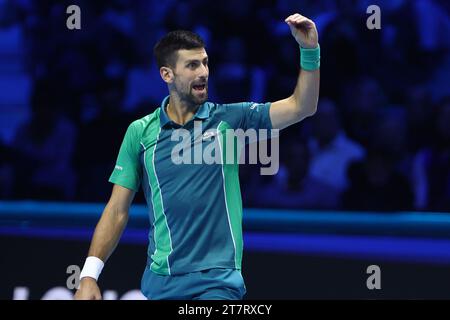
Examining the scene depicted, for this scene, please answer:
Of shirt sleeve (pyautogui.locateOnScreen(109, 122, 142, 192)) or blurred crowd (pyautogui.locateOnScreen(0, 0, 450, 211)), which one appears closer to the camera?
shirt sleeve (pyautogui.locateOnScreen(109, 122, 142, 192))

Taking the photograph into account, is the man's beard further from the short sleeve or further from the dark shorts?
the dark shorts

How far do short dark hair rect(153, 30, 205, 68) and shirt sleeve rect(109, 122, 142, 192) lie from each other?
29 centimetres

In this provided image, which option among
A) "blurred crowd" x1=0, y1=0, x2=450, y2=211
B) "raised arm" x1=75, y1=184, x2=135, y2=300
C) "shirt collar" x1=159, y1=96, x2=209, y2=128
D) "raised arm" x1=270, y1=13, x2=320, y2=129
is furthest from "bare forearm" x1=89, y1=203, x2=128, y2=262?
"blurred crowd" x1=0, y1=0, x2=450, y2=211

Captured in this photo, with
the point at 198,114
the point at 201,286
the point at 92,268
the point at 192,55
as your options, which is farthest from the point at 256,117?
the point at 92,268

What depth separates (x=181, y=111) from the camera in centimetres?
379

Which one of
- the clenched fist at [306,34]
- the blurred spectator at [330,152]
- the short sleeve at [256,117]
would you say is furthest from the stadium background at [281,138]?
the clenched fist at [306,34]

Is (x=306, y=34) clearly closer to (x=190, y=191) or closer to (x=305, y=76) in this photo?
(x=305, y=76)

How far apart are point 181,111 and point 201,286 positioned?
0.72 metres

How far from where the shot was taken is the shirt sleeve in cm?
373

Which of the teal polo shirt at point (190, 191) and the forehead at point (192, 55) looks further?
the forehead at point (192, 55)

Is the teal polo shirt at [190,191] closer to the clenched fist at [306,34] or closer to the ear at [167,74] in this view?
the ear at [167,74]

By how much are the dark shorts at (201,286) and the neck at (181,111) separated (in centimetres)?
62

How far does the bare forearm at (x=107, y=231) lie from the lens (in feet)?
12.1

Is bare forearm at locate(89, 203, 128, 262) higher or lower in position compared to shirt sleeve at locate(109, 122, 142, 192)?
lower
